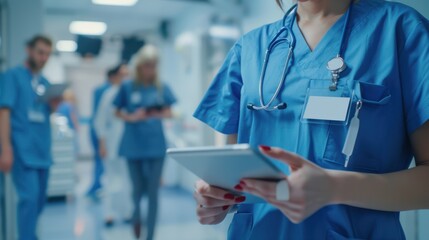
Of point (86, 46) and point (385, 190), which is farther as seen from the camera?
point (86, 46)

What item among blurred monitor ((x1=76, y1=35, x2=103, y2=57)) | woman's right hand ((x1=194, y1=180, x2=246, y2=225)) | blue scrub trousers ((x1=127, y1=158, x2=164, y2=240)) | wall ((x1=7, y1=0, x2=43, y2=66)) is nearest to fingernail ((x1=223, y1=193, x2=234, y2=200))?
woman's right hand ((x1=194, y1=180, x2=246, y2=225))

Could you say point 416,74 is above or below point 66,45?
above

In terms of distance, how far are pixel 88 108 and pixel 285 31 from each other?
30.1ft

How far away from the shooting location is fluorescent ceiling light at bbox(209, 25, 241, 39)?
338 centimetres

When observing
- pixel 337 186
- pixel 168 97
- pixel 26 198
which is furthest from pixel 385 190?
pixel 168 97

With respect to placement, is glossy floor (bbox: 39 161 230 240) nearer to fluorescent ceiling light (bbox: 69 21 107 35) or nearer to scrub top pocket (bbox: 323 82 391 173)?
scrub top pocket (bbox: 323 82 391 173)

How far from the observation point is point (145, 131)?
9.16 feet

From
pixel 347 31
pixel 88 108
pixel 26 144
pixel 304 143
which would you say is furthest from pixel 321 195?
pixel 88 108

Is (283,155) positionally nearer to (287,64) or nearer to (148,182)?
(287,64)

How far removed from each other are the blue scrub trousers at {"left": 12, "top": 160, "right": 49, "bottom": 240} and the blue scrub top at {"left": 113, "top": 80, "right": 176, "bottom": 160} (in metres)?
0.63

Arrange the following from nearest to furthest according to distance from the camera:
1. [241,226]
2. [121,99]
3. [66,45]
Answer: [241,226] < [121,99] < [66,45]

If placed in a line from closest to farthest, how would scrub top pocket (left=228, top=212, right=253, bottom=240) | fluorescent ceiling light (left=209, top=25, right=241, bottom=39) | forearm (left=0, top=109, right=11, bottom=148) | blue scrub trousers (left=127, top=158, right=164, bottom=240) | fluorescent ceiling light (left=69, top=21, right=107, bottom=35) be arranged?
scrub top pocket (left=228, top=212, right=253, bottom=240), forearm (left=0, top=109, right=11, bottom=148), blue scrub trousers (left=127, top=158, right=164, bottom=240), fluorescent ceiling light (left=209, top=25, right=241, bottom=39), fluorescent ceiling light (left=69, top=21, right=107, bottom=35)

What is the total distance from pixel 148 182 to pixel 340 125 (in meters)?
2.27

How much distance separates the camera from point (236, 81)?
0.83 meters
